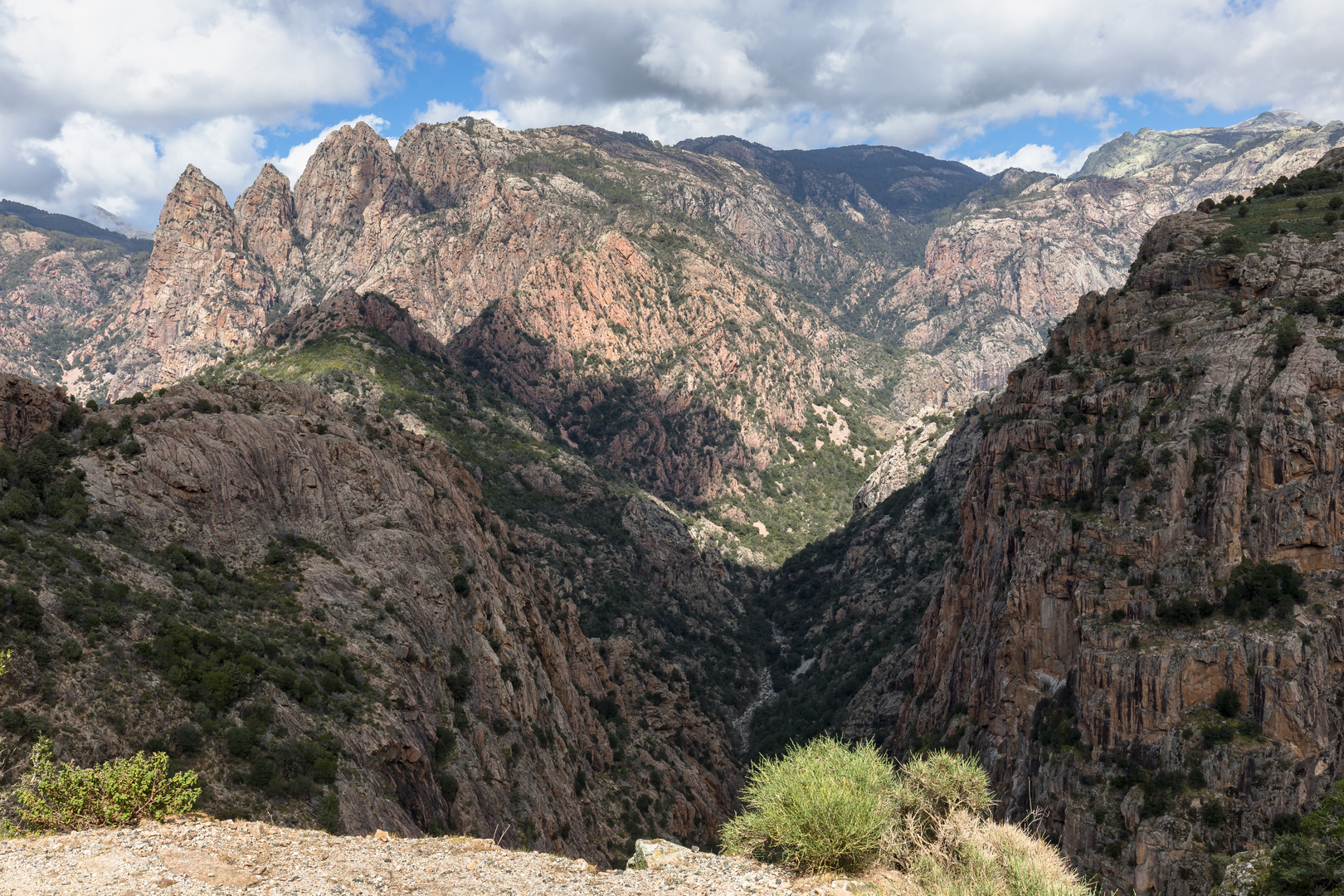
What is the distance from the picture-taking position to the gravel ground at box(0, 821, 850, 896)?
49.3 feet

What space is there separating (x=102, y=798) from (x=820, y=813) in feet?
56.5

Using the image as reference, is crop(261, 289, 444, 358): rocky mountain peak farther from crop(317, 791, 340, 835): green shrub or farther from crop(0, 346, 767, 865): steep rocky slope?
crop(317, 791, 340, 835): green shrub

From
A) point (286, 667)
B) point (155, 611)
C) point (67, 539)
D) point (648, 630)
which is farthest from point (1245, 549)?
point (648, 630)

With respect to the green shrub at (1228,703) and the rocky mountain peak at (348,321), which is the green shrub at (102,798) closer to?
the green shrub at (1228,703)

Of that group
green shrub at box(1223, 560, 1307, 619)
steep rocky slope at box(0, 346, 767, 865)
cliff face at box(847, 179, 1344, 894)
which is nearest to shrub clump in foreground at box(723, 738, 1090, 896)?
steep rocky slope at box(0, 346, 767, 865)

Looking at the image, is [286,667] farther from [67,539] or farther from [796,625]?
[796,625]

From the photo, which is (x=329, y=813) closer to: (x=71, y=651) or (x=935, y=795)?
(x=71, y=651)

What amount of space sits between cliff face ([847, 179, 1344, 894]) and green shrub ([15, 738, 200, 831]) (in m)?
50.3

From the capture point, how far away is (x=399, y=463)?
60.2 m

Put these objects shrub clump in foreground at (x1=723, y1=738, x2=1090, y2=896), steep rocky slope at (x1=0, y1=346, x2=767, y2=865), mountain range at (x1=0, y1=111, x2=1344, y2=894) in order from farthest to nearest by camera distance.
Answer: mountain range at (x1=0, y1=111, x2=1344, y2=894), steep rocky slope at (x1=0, y1=346, x2=767, y2=865), shrub clump in foreground at (x1=723, y1=738, x2=1090, y2=896)

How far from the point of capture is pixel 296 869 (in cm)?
1622

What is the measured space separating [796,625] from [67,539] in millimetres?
129946

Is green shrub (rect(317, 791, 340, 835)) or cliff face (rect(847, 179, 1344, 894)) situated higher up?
cliff face (rect(847, 179, 1344, 894))

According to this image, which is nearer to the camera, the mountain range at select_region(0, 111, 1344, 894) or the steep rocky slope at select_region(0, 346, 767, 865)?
the steep rocky slope at select_region(0, 346, 767, 865)
